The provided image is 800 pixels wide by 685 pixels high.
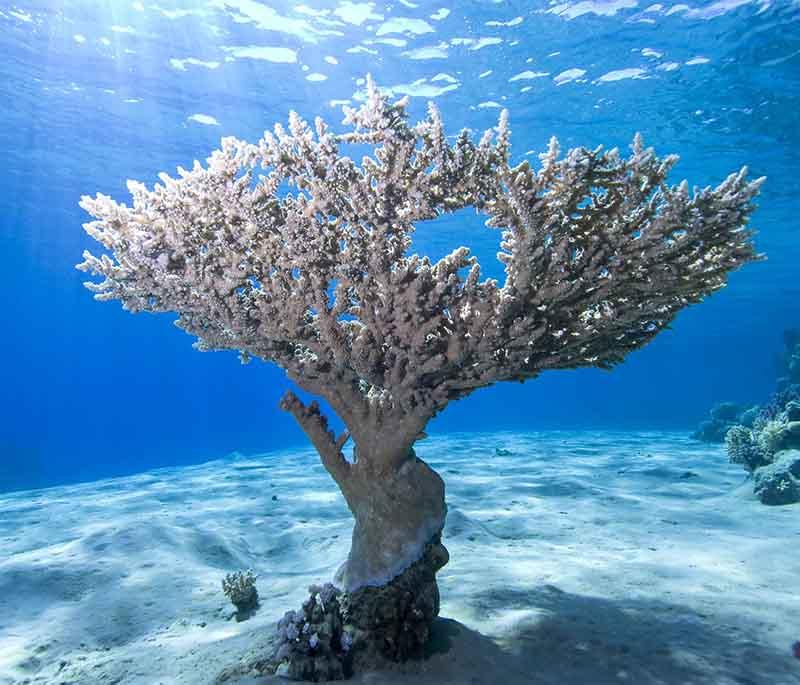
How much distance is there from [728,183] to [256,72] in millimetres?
19284

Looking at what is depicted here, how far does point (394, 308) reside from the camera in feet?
12.6

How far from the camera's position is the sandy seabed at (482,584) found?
3.87 m

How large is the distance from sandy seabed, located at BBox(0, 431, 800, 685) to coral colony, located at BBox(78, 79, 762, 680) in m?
0.91

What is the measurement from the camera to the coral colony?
3.43 meters

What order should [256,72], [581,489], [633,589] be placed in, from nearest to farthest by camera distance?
[633,589]
[581,489]
[256,72]

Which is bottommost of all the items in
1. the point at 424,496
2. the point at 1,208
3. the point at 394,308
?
the point at 424,496

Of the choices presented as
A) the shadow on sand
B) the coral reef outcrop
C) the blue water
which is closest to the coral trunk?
the shadow on sand

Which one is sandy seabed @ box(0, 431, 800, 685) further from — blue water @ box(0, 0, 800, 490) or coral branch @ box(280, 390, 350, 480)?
blue water @ box(0, 0, 800, 490)

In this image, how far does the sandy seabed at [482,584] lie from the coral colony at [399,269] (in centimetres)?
91

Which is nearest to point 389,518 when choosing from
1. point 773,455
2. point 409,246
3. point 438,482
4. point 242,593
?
point 438,482

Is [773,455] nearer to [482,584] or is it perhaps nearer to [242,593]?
[482,584]

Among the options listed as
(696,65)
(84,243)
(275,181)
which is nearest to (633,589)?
(275,181)

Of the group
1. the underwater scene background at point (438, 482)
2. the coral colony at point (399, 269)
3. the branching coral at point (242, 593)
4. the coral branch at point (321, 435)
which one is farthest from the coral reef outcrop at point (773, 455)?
the branching coral at point (242, 593)

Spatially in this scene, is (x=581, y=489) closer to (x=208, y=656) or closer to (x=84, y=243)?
(x=208, y=656)
